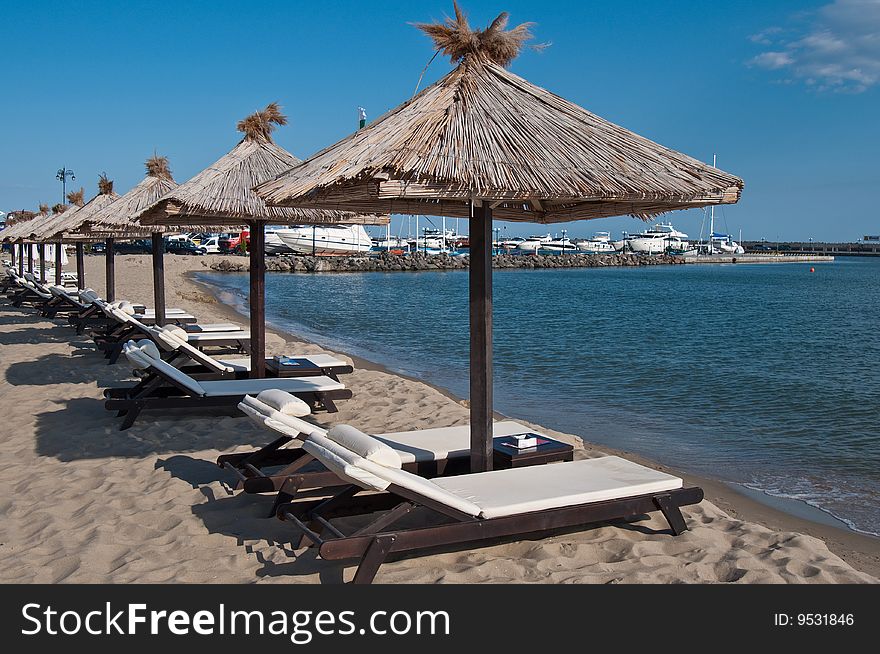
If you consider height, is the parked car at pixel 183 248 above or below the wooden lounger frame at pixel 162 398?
above

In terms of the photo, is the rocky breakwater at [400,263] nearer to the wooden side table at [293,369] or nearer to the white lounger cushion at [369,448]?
the wooden side table at [293,369]

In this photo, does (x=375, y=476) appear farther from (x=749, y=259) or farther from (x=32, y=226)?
(x=749, y=259)

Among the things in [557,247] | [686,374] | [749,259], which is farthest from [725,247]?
[686,374]

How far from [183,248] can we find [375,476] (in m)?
63.8

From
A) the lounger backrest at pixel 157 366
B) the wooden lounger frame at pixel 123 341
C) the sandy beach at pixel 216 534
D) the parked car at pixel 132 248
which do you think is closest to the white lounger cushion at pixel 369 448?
the sandy beach at pixel 216 534

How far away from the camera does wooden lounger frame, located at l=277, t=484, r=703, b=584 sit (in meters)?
3.63

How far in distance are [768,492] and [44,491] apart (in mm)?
5670

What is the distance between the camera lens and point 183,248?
63625 millimetres

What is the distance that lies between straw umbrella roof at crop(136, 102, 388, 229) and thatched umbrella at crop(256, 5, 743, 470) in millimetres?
2658

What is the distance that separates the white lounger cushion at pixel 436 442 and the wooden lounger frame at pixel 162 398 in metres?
2.01

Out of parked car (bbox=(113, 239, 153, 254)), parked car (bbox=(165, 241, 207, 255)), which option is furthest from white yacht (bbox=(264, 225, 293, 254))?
parked car (bbox=(113, 239, 153, 254))

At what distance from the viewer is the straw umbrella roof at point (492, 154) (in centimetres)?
405

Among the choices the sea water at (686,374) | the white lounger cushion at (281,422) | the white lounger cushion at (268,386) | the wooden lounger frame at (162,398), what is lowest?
the sea water at (686,374)

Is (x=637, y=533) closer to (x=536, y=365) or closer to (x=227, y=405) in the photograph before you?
(x=227, y=405)
